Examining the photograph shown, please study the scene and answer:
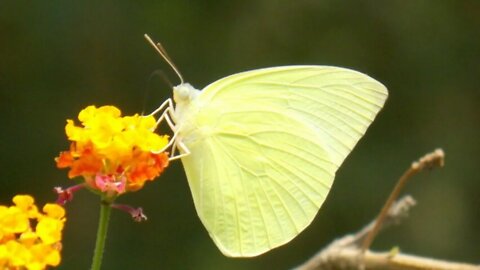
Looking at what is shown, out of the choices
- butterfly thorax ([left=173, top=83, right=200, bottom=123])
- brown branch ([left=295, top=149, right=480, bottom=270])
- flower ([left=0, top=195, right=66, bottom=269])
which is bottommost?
brown branch ([left=295, top=149, right=480, bottom=270])

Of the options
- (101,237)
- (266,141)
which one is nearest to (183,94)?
(266,141)

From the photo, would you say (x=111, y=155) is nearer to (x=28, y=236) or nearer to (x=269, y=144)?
(x=28, y=236)

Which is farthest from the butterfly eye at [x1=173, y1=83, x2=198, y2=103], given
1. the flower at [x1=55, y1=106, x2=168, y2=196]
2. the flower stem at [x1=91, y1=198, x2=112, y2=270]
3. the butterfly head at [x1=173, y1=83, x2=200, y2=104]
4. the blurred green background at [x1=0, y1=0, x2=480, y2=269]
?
the blurred green background at [x1=0, y1=0, x2=480, y2=269]

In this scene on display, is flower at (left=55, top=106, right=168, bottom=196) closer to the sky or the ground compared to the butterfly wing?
closer to the sky

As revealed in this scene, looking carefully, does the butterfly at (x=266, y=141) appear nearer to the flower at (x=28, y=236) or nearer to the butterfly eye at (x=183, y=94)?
the butterfly eye at (x=183, y=94)

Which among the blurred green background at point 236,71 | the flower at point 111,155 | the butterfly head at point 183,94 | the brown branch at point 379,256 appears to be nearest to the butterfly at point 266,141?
the butterfly head at point 183,94

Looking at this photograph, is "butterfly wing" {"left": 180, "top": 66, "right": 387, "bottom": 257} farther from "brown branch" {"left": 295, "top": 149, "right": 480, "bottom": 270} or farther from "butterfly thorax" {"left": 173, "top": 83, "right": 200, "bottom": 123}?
"brown branch" {"left": 295, "top": 149, "right": 480, "bottom": 270}
